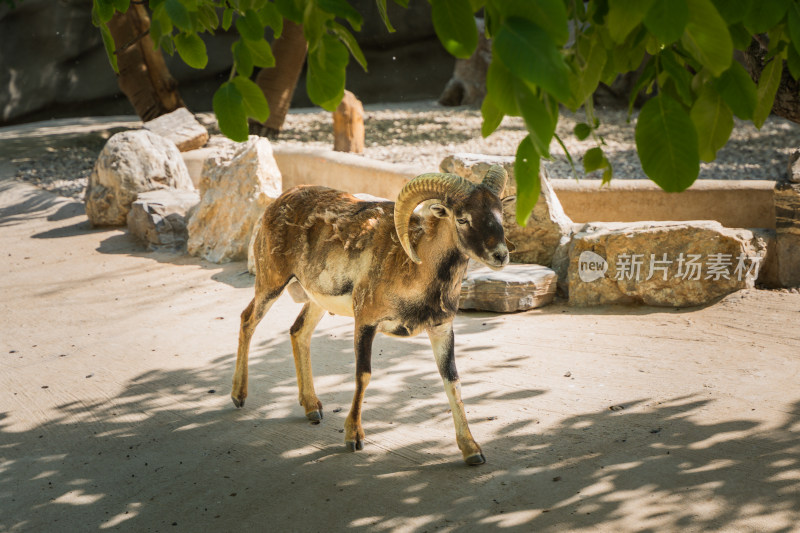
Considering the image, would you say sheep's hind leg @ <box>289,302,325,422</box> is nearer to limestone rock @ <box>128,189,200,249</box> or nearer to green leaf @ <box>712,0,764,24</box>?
green leaf @ <box>712,0,764,24</box>

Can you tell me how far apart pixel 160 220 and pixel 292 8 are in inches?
302

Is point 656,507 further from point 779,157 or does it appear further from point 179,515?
point 779,157

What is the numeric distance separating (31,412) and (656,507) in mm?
3826

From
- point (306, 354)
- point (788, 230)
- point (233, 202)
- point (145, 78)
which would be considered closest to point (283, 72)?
point (145, 78)

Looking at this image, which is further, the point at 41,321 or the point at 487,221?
the point at 41,321

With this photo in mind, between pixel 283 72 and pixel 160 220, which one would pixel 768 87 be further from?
pixel 283 72

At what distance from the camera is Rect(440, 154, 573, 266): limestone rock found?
7.49m

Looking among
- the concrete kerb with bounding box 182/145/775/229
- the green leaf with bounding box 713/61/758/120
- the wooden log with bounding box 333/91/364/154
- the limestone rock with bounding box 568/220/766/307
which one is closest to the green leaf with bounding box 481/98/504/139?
the green leaf with bounding box 713/61/758/120

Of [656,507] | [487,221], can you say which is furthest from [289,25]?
[656,507]

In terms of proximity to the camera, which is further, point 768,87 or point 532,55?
point 768,87

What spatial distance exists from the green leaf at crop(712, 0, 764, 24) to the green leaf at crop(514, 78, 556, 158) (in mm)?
548

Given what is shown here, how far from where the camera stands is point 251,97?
6.72 ft

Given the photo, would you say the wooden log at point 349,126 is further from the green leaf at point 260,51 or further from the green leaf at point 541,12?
the green leaf at point 541,12

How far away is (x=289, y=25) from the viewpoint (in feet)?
44.5
